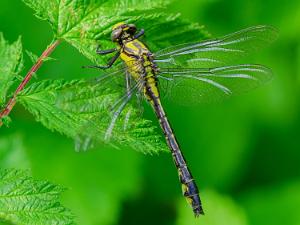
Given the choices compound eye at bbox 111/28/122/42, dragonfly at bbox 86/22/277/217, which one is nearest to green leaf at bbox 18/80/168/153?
compound eye at bbox 111/28/122/42

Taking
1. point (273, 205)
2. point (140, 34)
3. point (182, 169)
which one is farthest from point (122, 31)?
point (273, 205)


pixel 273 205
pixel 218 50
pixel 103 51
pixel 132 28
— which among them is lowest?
pixel 103 51

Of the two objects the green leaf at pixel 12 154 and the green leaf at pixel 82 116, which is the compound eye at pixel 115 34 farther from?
the green leaf at pixel 12 154

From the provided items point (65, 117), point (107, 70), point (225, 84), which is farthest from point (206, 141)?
point (65, 117)

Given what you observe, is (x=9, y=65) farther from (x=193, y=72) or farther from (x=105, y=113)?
(x=193, y=72)

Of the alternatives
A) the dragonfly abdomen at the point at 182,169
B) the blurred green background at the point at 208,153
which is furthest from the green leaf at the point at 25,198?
the blurred green background at the point at 208,153
